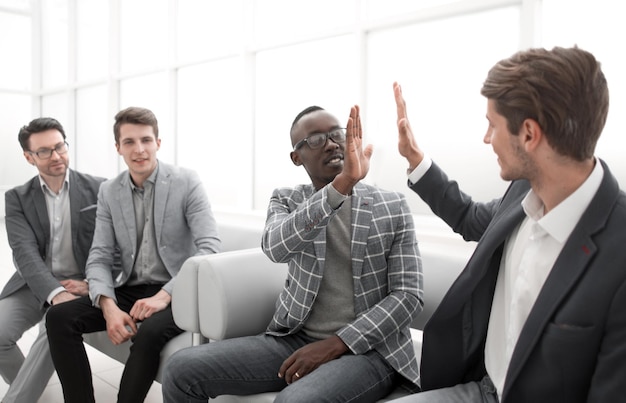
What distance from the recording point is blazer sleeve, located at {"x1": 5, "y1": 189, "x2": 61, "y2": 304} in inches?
113

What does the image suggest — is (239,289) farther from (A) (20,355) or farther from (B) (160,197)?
(A) (20,355)

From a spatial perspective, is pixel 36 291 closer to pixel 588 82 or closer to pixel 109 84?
pixel 588 82

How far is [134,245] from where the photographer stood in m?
2.81

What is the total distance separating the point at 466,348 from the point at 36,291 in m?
2.23

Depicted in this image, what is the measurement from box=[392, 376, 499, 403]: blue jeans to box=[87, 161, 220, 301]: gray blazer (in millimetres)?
1468

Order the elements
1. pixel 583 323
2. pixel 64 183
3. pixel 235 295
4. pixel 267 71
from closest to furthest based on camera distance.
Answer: pixel 583 323 → pixel 235 295 → pixel 64 183 → pixel 267 71

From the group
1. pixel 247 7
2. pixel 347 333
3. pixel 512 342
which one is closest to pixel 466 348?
pixel 512 342

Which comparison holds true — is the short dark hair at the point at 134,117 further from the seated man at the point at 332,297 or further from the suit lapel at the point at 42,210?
the seated man at the point at 332,297

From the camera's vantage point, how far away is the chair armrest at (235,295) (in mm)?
2168

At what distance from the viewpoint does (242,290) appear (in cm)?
222

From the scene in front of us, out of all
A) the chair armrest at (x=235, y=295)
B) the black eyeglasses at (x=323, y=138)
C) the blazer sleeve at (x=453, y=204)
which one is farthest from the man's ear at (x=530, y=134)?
the chair armrest at (x=235, y=295)

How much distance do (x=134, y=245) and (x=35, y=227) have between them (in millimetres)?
648

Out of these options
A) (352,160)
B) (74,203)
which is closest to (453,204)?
(352,160)

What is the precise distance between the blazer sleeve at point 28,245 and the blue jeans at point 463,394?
81.2 inches
